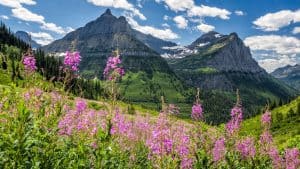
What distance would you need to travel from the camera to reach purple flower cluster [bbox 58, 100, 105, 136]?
9.02 metres

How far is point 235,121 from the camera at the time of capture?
36.8ft

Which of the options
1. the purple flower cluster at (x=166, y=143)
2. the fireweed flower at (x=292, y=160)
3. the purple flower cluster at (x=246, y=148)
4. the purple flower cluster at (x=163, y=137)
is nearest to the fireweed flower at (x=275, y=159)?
the fireweed flower at (x=292, y=160)

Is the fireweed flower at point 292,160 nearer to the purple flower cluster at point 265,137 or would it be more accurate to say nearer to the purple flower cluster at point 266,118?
the purple flower cluster at point 265,137

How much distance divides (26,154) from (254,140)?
326 inches

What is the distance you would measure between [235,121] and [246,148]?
121 centimetres

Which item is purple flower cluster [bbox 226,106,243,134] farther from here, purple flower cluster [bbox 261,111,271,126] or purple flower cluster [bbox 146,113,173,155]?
purple flower cluster [bbox 146,113,173,155]

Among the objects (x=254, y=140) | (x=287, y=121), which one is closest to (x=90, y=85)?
(x=287, y=121)

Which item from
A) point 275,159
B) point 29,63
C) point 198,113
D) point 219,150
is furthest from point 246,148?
point 29,63

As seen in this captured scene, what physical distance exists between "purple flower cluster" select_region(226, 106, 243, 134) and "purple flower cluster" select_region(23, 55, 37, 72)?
19.0 feet

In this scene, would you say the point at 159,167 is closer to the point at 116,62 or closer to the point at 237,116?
the point at 116,62

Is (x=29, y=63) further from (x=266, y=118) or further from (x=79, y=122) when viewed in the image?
(x=266, y=118)

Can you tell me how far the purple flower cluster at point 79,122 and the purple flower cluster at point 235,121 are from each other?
13.0ft

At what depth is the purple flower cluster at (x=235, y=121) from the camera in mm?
11011

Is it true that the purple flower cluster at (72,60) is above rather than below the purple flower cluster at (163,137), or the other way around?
above
